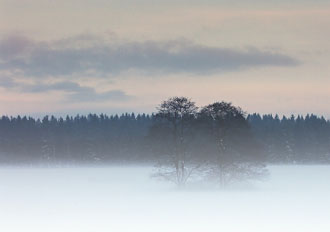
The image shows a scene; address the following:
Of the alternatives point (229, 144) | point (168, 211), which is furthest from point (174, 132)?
point (168, 211)

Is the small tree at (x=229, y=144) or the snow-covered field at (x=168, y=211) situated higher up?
the small tree at (x=229, y=144)

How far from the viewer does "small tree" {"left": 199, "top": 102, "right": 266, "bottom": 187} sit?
67.8m

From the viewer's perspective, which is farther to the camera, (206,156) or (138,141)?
(138,141)

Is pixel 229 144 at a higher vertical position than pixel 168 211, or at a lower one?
higher

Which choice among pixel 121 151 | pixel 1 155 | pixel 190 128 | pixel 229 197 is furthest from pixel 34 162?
pixel 229 197

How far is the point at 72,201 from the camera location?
55656 millimetres

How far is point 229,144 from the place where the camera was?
68500mm

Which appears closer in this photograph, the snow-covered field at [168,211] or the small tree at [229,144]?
the snow-covered field at [168,211]

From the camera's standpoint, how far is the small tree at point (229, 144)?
67750 millimetres

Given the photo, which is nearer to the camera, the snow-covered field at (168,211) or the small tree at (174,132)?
the snow-covered field at (168,211)

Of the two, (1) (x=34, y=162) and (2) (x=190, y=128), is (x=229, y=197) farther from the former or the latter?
(1) (x=34, y=162)

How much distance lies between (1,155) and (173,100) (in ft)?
467

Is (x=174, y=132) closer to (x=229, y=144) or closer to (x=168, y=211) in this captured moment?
(x=229, y=144)

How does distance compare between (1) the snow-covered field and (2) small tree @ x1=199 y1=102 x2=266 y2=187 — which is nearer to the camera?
(1) the snow-covered field
